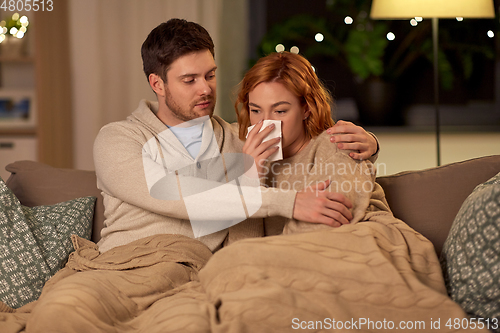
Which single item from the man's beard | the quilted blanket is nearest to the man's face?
the man's beard

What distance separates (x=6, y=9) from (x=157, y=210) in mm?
2391

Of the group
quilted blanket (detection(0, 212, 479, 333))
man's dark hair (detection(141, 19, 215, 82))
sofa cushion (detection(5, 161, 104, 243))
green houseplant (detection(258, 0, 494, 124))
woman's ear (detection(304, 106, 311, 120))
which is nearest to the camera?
quilted blanket (detection(0, 212, 479, 333))

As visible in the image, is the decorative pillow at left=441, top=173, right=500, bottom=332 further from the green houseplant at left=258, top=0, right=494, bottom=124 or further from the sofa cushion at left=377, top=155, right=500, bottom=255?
the green houseplant at left=258, top=0, right=494, bottom=124

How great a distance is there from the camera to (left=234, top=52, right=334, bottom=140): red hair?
147cm

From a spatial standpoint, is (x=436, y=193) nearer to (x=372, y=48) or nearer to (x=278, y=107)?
(x=278, y=107)

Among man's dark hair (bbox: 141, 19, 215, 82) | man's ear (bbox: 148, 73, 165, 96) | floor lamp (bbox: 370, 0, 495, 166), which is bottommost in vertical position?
man's ear (bbox: 148, 73, 165, 96)

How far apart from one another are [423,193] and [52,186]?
1332 mm

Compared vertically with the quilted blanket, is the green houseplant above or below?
above

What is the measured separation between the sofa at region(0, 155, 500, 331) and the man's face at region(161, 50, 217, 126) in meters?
0.47

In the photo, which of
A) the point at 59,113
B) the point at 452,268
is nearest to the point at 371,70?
the point at 59,113

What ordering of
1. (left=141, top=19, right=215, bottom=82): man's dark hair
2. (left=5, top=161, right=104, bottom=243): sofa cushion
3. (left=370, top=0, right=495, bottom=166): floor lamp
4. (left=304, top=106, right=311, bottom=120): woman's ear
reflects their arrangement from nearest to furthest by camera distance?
(left=304, top=106, right=311, bottom=120): woman's ear → (left=141, top=19, right=215, bottom=82): man's dark hair → (left=5, top=161, right=104, bottom=243): sofa cushion → (left=370, top=0, right=495, bottom=166): floor lamp

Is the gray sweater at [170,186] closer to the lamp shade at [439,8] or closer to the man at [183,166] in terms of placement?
the man at [183,166]

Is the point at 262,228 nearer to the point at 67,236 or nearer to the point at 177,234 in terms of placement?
the point at 177,234

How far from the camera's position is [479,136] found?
332cm
